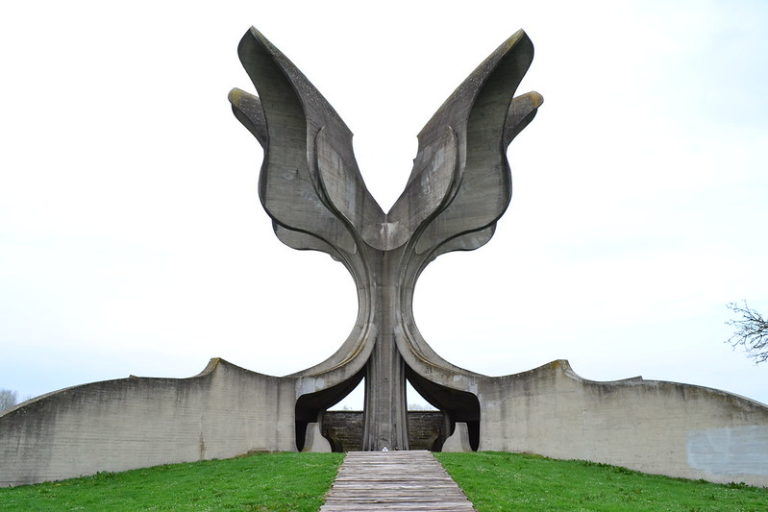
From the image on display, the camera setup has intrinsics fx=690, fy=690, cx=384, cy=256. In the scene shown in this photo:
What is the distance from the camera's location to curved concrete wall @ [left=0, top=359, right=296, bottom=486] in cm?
1480

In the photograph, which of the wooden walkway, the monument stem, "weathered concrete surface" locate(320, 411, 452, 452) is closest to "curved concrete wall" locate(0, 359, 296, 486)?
the monument stem

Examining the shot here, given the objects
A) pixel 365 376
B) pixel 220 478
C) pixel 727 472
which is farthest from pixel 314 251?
pixel 727 472

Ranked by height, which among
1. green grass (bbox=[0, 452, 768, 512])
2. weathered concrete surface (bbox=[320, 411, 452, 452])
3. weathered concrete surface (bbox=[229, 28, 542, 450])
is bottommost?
green grass (bbox=[0, 452, 768, 512])

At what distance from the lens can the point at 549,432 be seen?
59.1 ft

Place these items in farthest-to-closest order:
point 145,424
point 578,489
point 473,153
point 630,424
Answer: point 473,153 → point 630,424 → point 145,424 → point 578,489

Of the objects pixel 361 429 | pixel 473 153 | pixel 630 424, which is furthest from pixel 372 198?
pixel 630 424

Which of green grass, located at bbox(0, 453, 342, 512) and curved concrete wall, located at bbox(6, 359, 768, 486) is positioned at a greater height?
curved concrete wall, located at bbox(6, 359, 768, 486)

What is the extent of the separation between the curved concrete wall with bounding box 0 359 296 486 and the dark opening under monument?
0.03 metres

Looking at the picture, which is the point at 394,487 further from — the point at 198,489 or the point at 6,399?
the point at 6,399

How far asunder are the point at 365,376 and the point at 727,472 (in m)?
11.0

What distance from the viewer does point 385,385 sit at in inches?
858

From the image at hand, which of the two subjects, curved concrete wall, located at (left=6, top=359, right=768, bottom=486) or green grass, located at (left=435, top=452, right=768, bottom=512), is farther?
curved concrete wall, located at (left=6, top=359, right=768, bottom=486)

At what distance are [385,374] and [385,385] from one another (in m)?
0.35

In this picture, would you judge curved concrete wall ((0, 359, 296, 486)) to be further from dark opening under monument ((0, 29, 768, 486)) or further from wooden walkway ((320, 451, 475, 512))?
wooden walkway ((320, 451, 475, 512))
